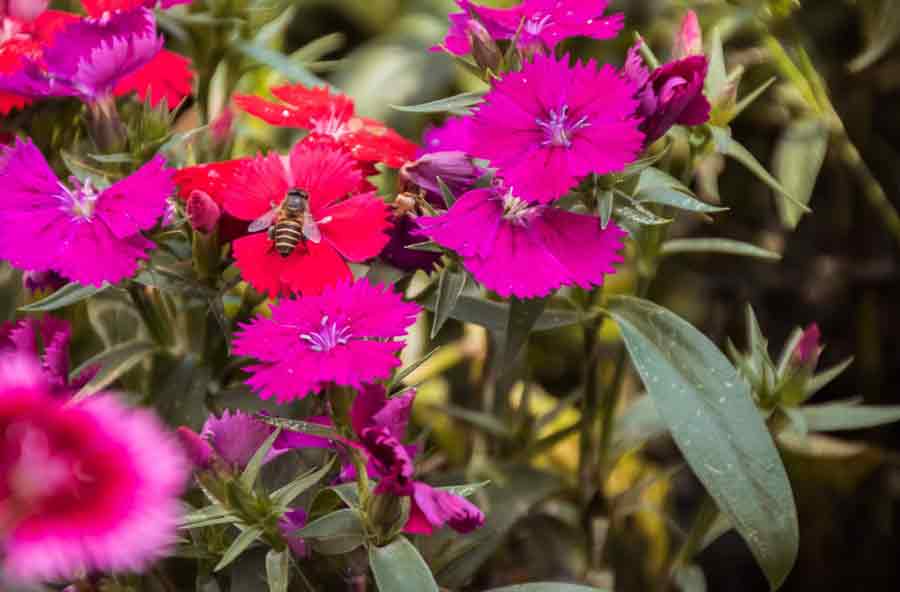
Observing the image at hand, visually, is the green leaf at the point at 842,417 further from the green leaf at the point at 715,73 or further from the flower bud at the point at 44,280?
the flower bud at the point at 44,280

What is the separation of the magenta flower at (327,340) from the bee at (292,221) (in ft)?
0.14

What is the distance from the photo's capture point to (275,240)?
0.72m

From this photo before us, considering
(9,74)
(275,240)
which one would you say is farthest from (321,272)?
(9,74)

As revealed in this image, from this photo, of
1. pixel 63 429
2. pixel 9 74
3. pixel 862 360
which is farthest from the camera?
pixel 862 360

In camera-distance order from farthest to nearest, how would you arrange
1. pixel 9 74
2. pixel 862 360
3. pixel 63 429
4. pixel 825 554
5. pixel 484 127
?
1. pixel 862 360
2. pixel 825 554
3. pixel 9 74
4. pixel 484 127
5. pixel 63 429

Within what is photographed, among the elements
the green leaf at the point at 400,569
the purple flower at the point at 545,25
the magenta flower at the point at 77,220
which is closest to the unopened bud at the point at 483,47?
the purple flower at the point at 545,25

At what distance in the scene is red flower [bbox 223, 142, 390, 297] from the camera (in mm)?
725

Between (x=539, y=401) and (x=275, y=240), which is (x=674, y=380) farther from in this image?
(x=539, y=401)

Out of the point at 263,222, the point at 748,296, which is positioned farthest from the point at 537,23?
the point at 748,296

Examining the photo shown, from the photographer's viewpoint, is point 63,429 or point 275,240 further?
point 275,240

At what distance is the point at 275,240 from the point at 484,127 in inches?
5.7

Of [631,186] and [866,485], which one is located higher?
[631,186]

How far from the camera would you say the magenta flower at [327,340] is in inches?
25.2

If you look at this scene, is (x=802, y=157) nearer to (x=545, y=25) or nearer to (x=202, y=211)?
(x=545, y=25)
